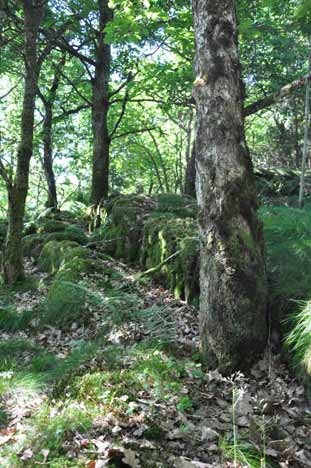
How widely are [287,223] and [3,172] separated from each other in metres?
4.46

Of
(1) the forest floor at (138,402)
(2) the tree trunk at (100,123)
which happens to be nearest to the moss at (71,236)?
(2) the tree trunk at (100,123)

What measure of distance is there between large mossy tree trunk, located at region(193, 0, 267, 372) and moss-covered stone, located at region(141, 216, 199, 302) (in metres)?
1.37

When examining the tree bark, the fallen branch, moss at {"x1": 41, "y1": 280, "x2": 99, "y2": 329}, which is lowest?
moss at {"x1": 41, "y1": 280, "x2": 99, "y2": 329}

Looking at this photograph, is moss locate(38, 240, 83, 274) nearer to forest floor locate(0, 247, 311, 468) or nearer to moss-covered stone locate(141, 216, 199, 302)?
moss-covered stone locate(141, 216, 199, 302)

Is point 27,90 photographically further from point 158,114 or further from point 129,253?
point 158,114

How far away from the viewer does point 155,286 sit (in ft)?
20.8

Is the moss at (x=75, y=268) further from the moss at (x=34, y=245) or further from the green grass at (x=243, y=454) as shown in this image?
the green grass at (x=243, y=454)

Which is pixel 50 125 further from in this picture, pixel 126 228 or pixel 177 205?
pixel 126 228

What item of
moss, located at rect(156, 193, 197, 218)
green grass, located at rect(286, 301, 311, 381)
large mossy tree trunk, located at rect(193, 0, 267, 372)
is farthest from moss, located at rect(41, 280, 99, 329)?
moss, located at rect(156, 193, 197, 218)

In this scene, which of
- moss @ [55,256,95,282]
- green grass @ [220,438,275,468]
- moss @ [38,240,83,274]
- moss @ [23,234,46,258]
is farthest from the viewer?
moss @ [23,234,46,258]

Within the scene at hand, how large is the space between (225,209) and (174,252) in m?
2.20

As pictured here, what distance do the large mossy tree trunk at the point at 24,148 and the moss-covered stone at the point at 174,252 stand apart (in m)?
2.21

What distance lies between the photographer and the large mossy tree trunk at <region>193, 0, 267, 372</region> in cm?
400

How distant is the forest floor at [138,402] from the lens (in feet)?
9.30
